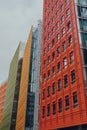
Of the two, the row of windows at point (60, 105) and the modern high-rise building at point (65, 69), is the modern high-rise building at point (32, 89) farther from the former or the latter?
the row of windows at point (60, 105)

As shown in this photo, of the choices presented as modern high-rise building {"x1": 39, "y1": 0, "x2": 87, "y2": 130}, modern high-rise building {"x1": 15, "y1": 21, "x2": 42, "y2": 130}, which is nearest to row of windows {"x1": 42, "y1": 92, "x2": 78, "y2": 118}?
modern high-rise building {"x1": 39, "y1": 0, "x2": 87, "y2": 130}

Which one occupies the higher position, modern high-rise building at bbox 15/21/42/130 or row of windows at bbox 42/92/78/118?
modern high-rise building at bbox 15/21/42/130

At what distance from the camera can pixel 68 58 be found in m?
36.8

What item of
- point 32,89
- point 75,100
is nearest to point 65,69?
point 75,100

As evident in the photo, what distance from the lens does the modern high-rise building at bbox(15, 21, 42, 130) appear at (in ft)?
200

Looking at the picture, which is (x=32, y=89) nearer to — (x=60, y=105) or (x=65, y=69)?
(x=60, y=105)

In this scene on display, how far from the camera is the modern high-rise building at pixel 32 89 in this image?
61094 mm

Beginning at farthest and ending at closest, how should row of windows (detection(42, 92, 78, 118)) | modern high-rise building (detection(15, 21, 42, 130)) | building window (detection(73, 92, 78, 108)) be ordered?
1. modern high-rise building (detection(15, 21, 42, 130))
2. row of windows (detection(42, 92, 78, 118))
3. building window (detection(73, 92, 78, 108))

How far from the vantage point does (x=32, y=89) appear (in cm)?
6550

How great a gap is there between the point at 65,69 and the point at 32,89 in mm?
30180

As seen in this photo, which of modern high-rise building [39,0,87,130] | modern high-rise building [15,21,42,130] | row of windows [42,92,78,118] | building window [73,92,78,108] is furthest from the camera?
modern high-rise building [15,21,42,130]

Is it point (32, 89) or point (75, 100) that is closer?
point (75, 100)

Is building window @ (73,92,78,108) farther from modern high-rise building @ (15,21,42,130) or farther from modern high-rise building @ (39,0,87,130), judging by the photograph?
modern high-rise building @ (15,21,42,130)

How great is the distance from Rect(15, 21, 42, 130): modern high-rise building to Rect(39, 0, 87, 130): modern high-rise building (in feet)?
64.5
